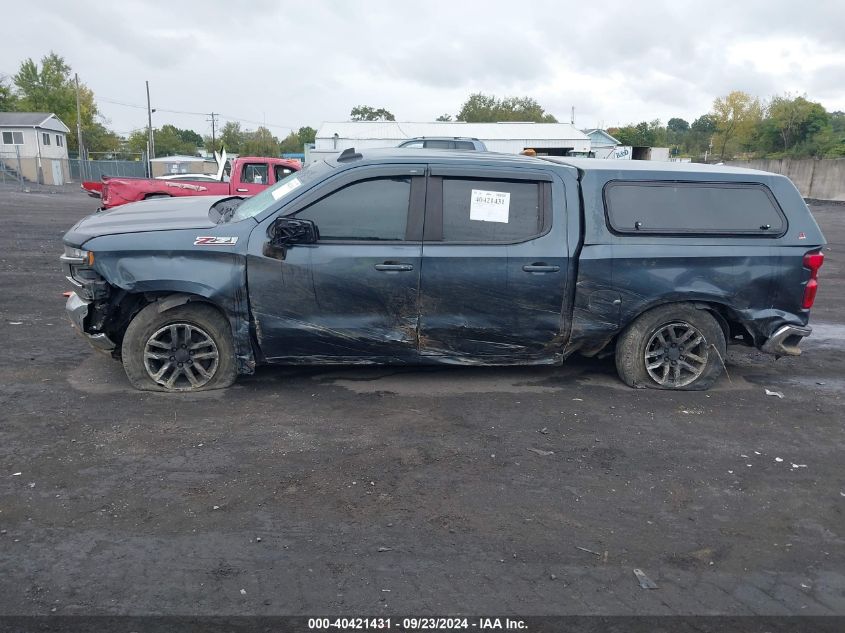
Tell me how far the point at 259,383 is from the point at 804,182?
1421 inches

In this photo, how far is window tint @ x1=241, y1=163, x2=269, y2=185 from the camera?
588 inches

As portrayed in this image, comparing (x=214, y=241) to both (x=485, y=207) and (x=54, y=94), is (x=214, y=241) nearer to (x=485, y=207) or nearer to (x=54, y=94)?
(x=485, y=207)

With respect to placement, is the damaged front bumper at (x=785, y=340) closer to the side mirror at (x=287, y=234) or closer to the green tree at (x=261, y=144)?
the side mirror at (x=287, y=234)

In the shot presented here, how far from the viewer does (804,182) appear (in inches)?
1351

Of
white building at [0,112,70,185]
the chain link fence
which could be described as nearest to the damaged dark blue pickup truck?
the chain link fence

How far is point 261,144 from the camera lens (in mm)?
89062

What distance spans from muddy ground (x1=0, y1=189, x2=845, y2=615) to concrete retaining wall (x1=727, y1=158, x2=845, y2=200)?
Result: 102 feet

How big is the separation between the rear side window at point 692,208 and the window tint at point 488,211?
68cm

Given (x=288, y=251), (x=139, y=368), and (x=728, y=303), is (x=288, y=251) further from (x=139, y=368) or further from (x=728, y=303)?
(x=728, y=303)

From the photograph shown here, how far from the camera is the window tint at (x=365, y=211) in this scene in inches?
204

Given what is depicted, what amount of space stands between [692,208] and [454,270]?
2.08 metres

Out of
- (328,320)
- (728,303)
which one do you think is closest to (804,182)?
(728,303)

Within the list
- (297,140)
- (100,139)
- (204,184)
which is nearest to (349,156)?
(204,184)

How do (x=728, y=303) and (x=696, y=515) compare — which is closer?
(x=696, y=515)
